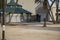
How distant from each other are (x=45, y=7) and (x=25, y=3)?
1339 inches

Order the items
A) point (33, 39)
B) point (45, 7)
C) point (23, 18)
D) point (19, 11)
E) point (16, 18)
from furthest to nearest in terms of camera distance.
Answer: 1. point (23, 18)
2. point (16, 18)
3. point (19, 11)
4. point (45, 7)
5. point (33, 39)

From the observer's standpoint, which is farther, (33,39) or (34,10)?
(34,10)

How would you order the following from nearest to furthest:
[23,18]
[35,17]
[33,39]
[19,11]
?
[33,39]
[19,11]
[23,18]
[35,17]

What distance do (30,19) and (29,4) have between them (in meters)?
5.74

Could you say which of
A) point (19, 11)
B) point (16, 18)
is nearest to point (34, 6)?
point (16, 18)

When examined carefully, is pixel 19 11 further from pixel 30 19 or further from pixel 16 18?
pixel 30 19

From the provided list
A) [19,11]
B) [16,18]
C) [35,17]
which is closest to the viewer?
[19,11]

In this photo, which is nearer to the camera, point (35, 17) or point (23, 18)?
point (23, 18)

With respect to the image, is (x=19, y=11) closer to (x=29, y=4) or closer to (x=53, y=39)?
(x=29, y=4)

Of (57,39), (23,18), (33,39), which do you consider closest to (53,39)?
(57,39)

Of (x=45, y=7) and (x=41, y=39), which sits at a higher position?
(x=45, y=7)

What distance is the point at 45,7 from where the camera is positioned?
36344 mm

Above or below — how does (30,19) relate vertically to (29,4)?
below

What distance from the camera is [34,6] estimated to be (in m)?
69.8
